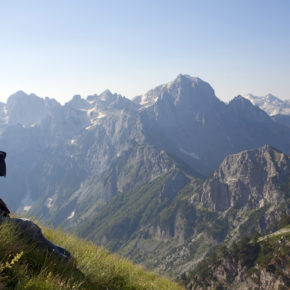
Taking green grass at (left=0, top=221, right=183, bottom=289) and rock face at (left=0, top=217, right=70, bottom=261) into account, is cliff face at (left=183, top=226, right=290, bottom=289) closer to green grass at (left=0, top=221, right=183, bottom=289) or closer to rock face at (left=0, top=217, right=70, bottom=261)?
green grass at (left=0, top=221, right=183, bottom=289)

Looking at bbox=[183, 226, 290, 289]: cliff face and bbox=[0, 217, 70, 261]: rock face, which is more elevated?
bbox=[0, 217, 70, 261]: rock face

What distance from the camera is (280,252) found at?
517 ft

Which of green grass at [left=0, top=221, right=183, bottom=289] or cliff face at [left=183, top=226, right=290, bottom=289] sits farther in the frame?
cliff face at [left=183, top=226, right=290, bottom=289]

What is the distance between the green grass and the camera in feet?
23.5

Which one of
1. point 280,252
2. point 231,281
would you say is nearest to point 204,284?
point 231,281

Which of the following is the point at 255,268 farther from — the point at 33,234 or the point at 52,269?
the point at 52,269

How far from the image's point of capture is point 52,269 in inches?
333

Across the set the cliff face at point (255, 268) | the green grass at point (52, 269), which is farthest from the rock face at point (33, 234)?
the cliff face at point (255, 268)

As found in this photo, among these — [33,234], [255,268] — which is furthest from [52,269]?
[255,268]

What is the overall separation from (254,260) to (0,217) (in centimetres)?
20238

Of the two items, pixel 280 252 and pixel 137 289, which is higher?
pixel 137 289

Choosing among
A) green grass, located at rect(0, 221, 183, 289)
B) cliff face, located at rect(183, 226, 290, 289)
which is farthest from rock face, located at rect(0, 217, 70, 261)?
cliff face, located at rect(183, 226, 290, 289)

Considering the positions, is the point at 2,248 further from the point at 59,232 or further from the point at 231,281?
the point at 231,281

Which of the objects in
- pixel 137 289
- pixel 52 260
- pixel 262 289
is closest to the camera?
pixel 52 260
